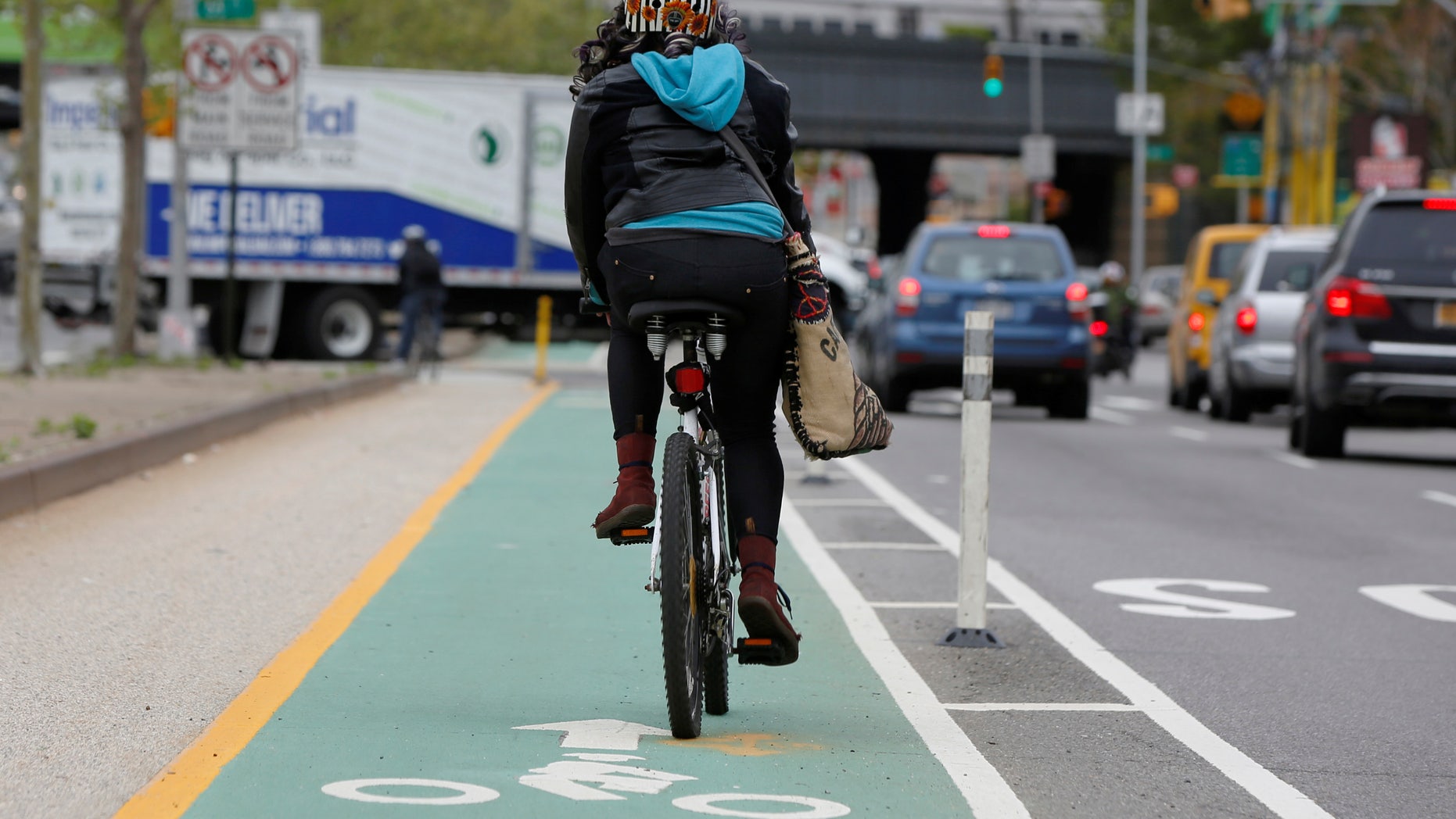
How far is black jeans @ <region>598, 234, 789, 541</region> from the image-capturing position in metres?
5.25

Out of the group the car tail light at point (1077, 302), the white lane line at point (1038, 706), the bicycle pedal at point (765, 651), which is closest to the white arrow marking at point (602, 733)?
the bicycle pedal at point (765, 651)

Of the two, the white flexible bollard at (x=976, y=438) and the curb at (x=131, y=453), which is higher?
the white flexible bollard at (x=976, y=438)

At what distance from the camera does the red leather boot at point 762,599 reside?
17.7ft

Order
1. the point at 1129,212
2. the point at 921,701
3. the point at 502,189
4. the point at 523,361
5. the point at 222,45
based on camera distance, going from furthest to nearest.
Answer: the point at 1129,212
the point at 523,361
the point at 502,189
the point at 222,45
the point at 921,701

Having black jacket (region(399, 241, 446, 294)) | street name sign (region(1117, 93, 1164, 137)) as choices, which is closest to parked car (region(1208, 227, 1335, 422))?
black jacket (region(399, 241, 446, 294))

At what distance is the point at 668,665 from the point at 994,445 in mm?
12059

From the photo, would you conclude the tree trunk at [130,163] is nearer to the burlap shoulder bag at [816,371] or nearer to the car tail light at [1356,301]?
the car tail light at [1356,301]

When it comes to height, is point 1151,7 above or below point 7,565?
above

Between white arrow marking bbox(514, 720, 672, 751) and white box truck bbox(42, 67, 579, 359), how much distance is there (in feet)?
A: 73.7

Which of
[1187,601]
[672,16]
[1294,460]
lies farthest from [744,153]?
[1294,460]

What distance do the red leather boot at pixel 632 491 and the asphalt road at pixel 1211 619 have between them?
1.07 m

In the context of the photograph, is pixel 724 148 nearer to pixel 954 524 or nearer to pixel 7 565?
pixel 7 565

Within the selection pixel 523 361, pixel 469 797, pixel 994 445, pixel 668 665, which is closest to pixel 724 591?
pixel 668 665

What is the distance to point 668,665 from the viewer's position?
205 inches
